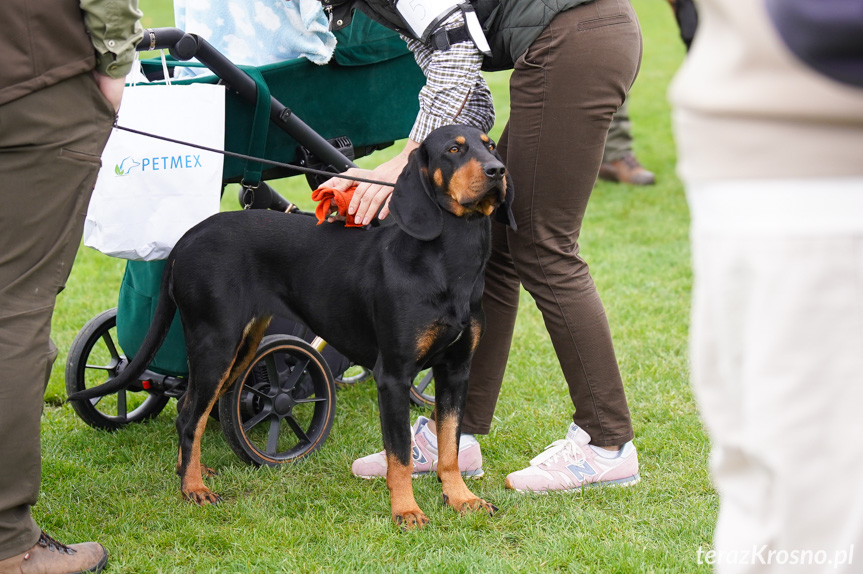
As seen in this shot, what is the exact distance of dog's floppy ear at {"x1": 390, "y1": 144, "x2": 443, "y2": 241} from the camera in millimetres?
2701

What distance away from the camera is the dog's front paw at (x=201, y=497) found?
118 inches

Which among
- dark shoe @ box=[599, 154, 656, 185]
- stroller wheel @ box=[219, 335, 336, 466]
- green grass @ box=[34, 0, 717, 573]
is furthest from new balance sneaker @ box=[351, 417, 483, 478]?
dark shoe @ box=[599, 154, 656, 185]

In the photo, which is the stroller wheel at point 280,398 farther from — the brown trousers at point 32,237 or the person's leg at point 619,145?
the person's leg at point 619,145

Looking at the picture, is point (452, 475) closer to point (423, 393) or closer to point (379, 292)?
point (379, 292)

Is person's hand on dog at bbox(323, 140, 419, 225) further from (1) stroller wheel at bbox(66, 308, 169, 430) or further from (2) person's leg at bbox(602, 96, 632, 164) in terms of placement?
(2) person's leg at bbox(602, 96, 632, 164)

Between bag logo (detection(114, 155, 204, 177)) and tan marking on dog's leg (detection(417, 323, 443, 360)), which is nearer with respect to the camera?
tan marking on dog's leg (detection(417, 323, 443, 360))

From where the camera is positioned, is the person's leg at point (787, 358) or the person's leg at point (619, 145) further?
the person's leg at point (619, 145)

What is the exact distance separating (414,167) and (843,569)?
182 centimetres

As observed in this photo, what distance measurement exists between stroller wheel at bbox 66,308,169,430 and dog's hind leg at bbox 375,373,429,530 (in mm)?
1258

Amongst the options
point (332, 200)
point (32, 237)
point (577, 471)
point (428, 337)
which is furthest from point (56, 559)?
point (577, 471)

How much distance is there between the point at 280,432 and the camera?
364 cm

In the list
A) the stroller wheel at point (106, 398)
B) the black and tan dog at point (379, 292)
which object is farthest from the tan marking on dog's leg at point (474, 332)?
the stroller wheel at point (106, 398)

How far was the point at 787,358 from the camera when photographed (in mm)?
1181

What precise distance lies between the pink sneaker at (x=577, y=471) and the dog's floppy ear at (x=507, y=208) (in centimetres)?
83
